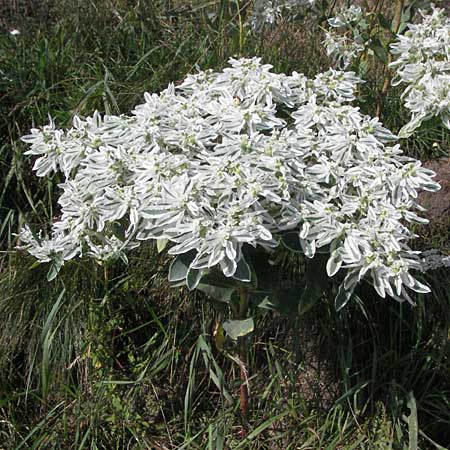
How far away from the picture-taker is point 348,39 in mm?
2928

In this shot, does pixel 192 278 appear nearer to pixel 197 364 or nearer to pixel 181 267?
pixel 181 267

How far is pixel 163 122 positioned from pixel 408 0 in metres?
1.40

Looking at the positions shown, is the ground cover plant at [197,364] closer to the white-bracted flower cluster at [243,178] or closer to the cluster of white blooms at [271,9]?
the white-bracted flower cluster at [243,178]

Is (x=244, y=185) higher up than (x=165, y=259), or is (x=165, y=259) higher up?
(x=244, y=185)

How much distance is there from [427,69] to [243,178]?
2.53ft

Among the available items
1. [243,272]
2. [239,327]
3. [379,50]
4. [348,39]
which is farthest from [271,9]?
[243,272]

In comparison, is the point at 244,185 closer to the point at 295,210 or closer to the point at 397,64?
the point at 295,210

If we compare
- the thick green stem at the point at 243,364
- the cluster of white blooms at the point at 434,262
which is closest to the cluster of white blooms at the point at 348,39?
the cluster of white blooms at the point at 434,262

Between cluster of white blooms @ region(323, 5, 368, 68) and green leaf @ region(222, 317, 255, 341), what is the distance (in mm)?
1263

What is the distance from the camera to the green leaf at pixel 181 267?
70.5 inches

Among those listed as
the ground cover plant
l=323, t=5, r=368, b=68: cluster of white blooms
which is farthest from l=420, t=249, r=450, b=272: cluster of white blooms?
l=323, t=5, r=368, b=68: cluster of white blooms

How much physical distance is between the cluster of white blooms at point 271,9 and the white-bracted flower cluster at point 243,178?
0.95 m

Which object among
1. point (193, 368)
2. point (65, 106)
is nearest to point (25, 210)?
point (65, 106)

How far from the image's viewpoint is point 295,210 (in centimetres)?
178
